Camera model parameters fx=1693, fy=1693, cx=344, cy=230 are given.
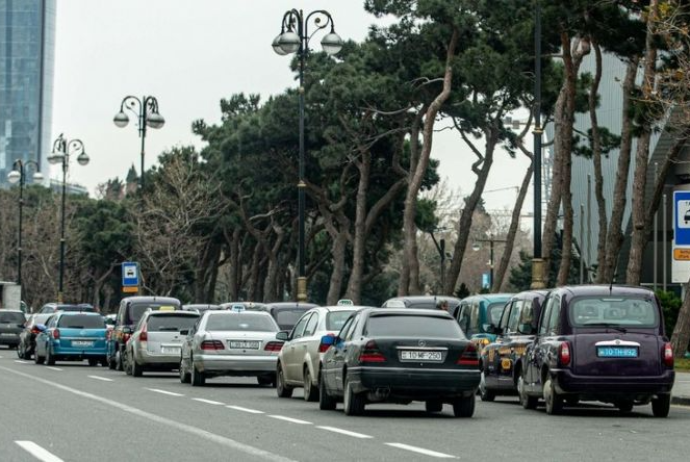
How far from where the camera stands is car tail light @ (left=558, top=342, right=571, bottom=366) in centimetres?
2220

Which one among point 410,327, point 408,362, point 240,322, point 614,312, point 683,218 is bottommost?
point 408,362

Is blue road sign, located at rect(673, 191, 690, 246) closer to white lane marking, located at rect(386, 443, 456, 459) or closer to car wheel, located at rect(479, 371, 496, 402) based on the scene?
car wheel, located at rect(479, 371, 496, 402)

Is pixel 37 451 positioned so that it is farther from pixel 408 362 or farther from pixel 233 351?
pixel 233 351

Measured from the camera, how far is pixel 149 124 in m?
58.2

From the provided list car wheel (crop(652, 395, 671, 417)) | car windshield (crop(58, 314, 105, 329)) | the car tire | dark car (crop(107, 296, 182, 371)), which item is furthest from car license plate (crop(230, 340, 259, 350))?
car windshield (crop(58, 314, 105, 329))

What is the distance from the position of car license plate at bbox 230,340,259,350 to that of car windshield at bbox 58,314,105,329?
15.0m

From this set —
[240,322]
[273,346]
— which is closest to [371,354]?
[273,346]

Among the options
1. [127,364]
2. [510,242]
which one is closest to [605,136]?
[510,242]

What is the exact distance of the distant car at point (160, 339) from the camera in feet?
119

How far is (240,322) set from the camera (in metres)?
31.9

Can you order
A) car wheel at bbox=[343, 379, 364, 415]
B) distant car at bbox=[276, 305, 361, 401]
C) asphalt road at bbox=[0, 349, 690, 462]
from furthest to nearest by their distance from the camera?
1. distant car at bbox=[276, 305, 361, 401]
2. car wheel at bbox=[343, 379, 364, 415]
3. asphalt road at bbox=[0, 349, 690, 462]

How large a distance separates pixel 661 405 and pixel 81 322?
26.1 m

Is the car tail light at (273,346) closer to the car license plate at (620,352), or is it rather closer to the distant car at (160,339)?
the distant car at (160,339)

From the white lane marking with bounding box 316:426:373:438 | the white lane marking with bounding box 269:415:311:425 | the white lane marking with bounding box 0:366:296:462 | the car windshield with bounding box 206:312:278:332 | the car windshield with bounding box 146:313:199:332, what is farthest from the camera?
the car windshield with bounding box 146:313:199:332
